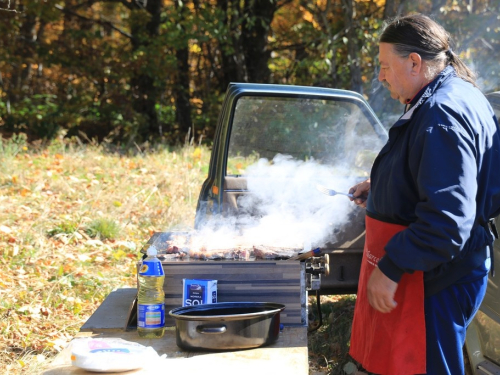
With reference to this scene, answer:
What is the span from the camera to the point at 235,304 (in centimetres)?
275

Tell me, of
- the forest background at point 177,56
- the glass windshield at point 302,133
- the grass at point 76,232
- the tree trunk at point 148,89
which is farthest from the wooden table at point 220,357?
the tree trunk at point 148,89

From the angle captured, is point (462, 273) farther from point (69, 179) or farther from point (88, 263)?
point (69, 179)

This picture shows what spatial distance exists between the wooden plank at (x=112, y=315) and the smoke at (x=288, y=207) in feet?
2.10

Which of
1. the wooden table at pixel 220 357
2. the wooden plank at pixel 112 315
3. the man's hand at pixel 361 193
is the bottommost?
the wooden plank at pixel 112 315

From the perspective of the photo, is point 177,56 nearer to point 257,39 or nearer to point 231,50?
point 231,50

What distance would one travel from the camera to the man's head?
2.41 meters

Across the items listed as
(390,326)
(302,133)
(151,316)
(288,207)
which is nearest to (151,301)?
(151,316)

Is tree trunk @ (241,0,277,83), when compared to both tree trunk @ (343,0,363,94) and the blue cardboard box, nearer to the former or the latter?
tree trunk @ (343,0,363,94)

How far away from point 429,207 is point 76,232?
16.3 ft

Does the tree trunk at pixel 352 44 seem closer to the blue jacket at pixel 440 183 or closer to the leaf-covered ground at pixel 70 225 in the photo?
the leaf-covered ground at pixel 70 225

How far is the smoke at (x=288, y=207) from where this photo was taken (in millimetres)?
4152

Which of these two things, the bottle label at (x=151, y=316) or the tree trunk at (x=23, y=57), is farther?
the tree trunk at (x=23, y=57)

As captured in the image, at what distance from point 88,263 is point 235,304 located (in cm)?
356

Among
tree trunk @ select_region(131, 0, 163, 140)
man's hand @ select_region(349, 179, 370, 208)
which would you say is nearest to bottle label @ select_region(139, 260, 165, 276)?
man's hand @ select_region(349, 179, 370, 208)
